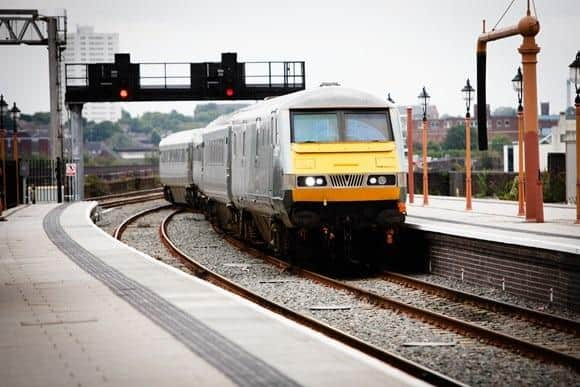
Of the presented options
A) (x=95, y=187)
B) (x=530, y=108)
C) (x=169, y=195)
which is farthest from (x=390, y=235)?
(x=95, y=187)

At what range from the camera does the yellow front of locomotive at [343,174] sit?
862 inches

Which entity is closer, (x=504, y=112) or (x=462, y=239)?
(x=462, y=239)

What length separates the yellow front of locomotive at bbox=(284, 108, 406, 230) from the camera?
21.9m

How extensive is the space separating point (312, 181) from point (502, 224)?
6492 mm

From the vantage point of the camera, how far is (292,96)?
77.0 feet

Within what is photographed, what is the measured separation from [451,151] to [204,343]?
11064cm

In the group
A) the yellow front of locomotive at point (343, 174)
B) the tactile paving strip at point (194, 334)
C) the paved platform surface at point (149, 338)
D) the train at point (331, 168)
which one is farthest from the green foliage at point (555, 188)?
the paved platform surface at point (149, 338)

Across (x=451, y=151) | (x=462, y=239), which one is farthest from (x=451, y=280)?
(x=451, y=151)

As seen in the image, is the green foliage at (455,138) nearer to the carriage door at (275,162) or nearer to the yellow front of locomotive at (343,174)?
the carriage door at (275,162)

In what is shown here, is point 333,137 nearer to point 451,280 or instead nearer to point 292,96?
point 292,96

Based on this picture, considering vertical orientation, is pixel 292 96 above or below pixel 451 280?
above

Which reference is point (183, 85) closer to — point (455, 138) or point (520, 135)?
point (520, 135)

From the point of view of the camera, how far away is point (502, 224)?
87.4ft

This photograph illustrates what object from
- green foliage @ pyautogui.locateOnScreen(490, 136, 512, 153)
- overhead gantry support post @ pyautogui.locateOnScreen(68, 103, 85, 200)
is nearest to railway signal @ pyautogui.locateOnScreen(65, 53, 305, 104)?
overhead gantry support post @ pyautogui.locateOnScreen(68, 103, 85, 200)
